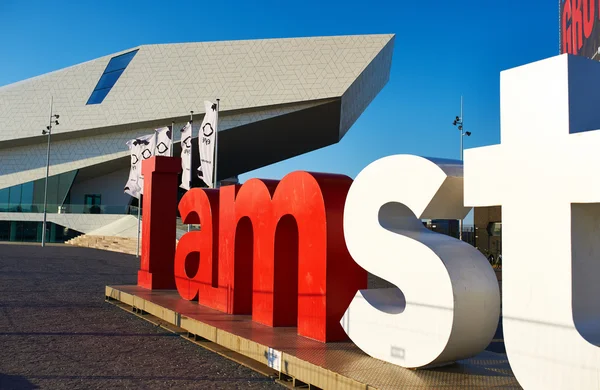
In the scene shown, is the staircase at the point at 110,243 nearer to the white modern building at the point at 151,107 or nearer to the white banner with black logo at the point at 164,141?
the white modern building at the point at 151,107

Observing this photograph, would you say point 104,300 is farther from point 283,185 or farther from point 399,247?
point 399,247

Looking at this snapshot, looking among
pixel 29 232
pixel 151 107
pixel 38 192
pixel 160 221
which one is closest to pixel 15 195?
pixel 38 192

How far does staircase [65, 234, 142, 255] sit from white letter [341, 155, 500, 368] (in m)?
27.5

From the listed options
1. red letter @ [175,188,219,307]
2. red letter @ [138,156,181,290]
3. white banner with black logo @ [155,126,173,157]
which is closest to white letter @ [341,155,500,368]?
red letter @ [175,188,219,307]

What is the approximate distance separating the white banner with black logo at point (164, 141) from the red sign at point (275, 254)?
38.6ft

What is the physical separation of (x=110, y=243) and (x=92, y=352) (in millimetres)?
28561

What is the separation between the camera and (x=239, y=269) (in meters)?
9.25

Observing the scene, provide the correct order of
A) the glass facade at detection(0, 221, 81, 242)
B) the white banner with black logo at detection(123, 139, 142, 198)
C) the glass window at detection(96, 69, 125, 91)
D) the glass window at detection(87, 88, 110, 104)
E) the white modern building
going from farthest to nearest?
1. the glass facade at detection(0, 221, 81, 242)
2. the glass window at detection(96, 69, 125, 91)
3. the glass window at detection(87, 88, 110, 104)
4. the white modern building
5. the white banner with black logo at detection(123, 139, 142, 198)

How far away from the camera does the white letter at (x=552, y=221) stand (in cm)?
430

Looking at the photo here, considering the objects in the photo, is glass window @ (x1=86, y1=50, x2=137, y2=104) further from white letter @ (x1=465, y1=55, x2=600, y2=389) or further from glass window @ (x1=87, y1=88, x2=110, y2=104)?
white letter @ (x1=465, y1=55, x2=600, y2=389)

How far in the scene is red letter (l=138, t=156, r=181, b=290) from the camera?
1277 cm

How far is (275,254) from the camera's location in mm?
8125

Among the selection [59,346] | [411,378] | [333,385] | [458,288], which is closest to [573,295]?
[458,288]

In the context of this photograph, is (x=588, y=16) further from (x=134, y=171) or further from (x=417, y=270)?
(x=134, y=171)
